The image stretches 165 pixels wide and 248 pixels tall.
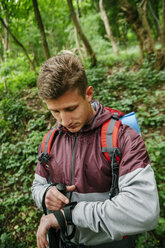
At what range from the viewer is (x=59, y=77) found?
4.18 ft

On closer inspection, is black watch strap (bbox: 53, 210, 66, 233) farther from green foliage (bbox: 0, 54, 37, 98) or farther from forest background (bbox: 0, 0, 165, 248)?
green foliage (bbox: 0, 54, 37, 98)

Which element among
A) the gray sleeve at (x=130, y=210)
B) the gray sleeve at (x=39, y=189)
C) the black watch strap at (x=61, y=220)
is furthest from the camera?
the gray sleeve at (x=39, y=189)

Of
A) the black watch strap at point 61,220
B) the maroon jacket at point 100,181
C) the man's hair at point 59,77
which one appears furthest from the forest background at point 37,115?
the man's hair at point 59,77

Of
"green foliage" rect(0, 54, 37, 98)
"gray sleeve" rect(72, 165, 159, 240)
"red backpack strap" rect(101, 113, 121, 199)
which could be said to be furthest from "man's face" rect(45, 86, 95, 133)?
"green foliage" rect(0, 54, 37, 98)

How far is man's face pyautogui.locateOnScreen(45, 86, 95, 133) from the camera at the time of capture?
133 cm

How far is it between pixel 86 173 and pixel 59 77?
3.12 ft

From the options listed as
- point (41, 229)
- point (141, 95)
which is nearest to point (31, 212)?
point (41, 229)

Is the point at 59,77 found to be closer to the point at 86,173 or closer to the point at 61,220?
the point at 86,173

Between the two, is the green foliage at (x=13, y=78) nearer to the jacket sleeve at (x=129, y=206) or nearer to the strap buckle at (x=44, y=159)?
the strap buckle at (x=44, y=159)

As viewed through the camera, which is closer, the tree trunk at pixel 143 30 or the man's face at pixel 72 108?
the man's face at pixel 72 108

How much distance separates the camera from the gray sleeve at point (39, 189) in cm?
147

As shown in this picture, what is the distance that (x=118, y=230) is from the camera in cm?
Result: 103

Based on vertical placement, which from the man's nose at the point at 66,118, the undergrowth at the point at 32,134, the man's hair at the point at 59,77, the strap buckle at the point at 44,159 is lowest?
the undergrowth at the point at 32,134

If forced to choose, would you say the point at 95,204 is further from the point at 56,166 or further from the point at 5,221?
the point at 5,221
